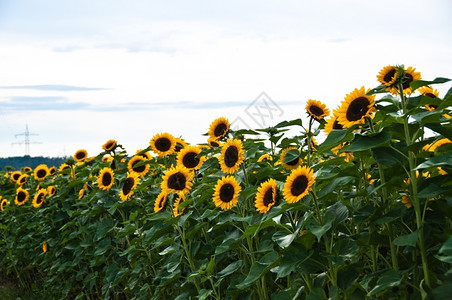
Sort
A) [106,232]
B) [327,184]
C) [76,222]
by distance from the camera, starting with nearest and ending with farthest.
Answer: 1. [327,184]
2. [106,232]
3. [76,222]

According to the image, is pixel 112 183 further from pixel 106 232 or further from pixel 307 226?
pixel 307 226

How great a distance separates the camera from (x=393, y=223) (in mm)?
2576

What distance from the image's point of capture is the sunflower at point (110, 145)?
550cm

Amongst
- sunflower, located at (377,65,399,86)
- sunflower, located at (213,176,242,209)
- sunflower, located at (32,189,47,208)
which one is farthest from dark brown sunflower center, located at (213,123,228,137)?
sunflower, located at (32,189,47,208)

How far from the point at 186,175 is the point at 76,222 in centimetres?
262

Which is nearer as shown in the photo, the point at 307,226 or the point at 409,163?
the point at 409,163

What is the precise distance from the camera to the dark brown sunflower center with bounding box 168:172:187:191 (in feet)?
12.9

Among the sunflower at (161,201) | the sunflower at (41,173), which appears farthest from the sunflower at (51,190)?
the sunflower at (161,201)

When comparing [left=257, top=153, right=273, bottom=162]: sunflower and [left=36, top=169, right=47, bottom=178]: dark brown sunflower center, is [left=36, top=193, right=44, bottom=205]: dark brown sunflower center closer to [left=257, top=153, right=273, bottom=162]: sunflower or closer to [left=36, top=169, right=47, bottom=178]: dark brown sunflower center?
[left=36, top=169, right=47, bottom=178]: dark brown sunflower center

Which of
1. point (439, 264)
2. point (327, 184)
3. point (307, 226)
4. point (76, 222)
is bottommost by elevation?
point (76, 222)

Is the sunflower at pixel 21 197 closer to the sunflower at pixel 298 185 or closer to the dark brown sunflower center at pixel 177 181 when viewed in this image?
the dark brown sunflower center at pixel 177 181

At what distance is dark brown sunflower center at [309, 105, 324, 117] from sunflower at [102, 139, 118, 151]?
2741 mm

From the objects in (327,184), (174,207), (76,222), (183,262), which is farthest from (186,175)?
(76,222)

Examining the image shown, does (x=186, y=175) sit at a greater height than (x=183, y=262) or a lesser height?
greater
